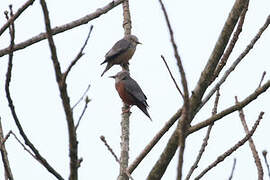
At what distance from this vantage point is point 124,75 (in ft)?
29.6

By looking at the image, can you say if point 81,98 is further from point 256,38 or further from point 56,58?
point 256,38

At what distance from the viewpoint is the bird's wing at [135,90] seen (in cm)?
879

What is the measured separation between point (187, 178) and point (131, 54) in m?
7.16

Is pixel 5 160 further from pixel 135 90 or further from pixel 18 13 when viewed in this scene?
pixel 135 90

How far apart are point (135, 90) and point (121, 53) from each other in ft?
3.05

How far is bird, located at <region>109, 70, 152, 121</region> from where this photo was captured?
8.74m

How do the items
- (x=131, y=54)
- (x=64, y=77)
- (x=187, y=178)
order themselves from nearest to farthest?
(x=64, y=77), (x=187, y=178), (x=131, y=54)

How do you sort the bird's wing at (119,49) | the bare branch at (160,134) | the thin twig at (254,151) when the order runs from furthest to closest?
the bird's wing at (119,49) → the thin twig at (254,151) → the bare branch at (160,134)

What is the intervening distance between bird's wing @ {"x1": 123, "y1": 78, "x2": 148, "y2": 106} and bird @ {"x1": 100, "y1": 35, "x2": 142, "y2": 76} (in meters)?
0.44

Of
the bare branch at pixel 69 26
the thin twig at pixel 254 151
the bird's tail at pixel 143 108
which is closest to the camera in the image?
the thin twig at pixel 254 151

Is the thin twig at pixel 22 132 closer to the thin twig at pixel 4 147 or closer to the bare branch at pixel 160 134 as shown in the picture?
the thin twig at pixel 4 147

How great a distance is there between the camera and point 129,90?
8.78m

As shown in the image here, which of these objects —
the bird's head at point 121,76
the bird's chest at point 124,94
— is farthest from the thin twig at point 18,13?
the bird's head at point 121,76

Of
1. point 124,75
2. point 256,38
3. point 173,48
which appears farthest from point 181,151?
point 124,75
